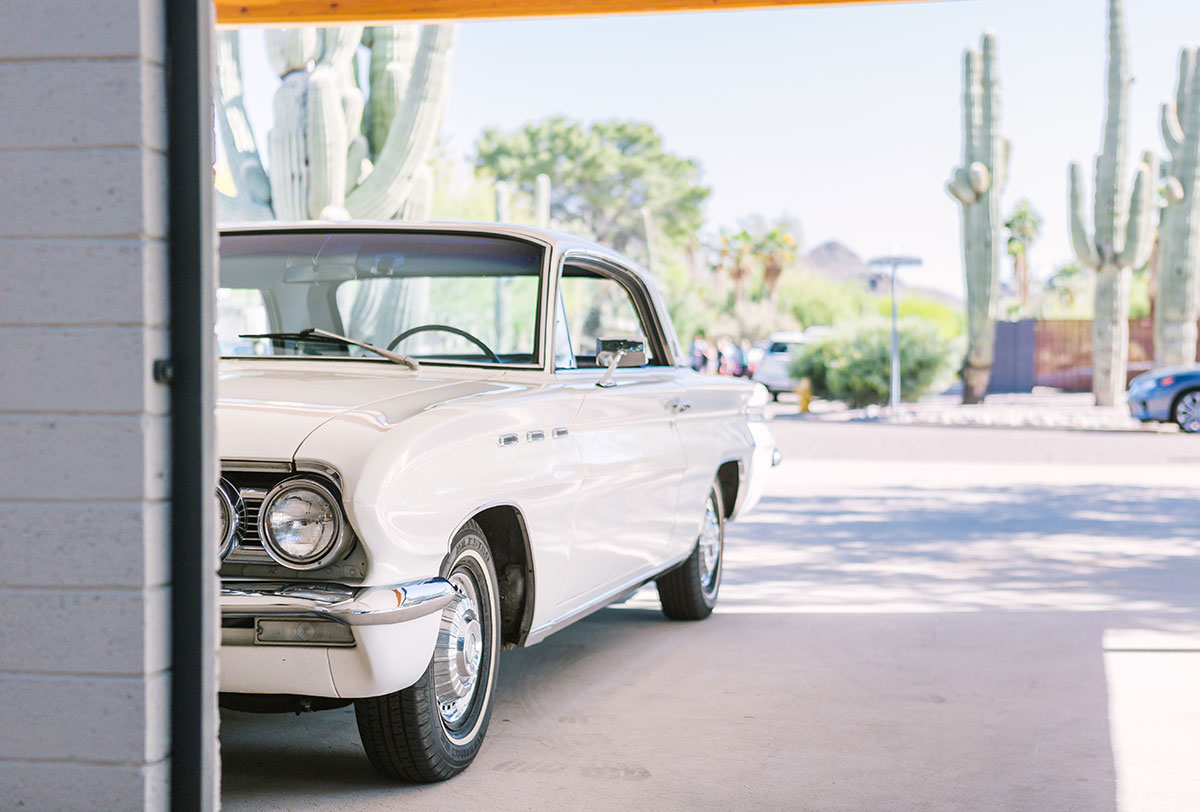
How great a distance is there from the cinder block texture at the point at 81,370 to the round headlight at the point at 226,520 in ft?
3.03

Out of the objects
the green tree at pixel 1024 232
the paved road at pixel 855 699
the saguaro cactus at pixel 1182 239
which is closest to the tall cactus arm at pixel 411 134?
the paved road at pixel 855 699

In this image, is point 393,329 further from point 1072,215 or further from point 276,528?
point 1072,215

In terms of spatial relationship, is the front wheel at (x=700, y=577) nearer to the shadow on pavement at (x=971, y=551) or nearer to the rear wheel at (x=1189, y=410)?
the shadow on pavement at (x=971, y=551)

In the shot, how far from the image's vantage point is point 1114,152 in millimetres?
25297

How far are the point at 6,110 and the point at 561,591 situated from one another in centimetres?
256

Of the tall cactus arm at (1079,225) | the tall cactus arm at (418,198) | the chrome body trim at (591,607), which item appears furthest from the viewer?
the tall cactus arm at (1079,225)

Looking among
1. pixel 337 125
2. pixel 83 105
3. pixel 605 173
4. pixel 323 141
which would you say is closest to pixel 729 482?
pixel 83 105

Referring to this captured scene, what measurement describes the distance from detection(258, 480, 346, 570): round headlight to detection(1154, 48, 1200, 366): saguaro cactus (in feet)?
83.7

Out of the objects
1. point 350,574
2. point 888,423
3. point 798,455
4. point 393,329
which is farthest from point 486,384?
point 888,423

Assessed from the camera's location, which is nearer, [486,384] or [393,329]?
[486,384]

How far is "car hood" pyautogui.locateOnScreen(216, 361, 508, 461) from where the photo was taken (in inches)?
148

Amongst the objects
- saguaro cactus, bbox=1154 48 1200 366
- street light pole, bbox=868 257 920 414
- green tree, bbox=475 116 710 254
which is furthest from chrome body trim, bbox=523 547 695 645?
green tree, bbox=475 116 710 254

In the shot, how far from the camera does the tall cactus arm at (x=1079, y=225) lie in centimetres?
2589

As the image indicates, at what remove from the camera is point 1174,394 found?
1998 cm
